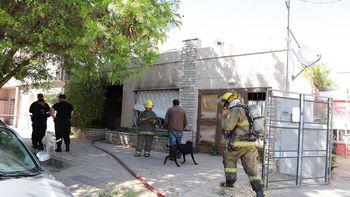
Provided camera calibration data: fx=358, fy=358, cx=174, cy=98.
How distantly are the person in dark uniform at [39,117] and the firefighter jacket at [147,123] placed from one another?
3355mm

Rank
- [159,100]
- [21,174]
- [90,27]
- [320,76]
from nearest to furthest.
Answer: [21,174]
[90,27]
[320,76]
[159,100]

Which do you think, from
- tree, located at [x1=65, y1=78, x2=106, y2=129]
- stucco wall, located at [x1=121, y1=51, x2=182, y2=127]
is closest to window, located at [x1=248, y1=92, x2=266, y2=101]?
stucco wall, located at [x1=121, y1=51, x2=182, y2=127]

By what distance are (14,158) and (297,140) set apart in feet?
18.6

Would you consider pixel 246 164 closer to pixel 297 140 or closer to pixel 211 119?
pixel 297 140

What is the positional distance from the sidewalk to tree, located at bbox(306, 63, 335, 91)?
282cm

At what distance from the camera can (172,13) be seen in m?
7.89

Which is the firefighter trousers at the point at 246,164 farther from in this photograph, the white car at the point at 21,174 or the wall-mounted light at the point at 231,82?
the wall-mounted light at the point at 231,82

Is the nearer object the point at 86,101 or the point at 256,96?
the point at 256,96

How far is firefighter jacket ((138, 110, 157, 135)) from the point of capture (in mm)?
10336

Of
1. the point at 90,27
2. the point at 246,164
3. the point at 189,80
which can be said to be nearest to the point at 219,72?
the point at 189,80

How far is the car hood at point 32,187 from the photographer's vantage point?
11.1 feet

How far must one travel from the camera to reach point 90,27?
6.70 meters

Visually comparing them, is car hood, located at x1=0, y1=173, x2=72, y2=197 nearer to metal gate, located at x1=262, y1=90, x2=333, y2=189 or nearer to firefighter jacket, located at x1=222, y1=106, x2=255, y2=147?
firefighter jacket, located at x1=222, y1=106, x2=255, y2=147

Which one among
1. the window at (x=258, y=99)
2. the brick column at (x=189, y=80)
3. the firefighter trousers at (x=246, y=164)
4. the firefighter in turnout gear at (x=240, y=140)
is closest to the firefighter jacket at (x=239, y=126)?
the firefighter in turnout gear at (x=240, y=140)
